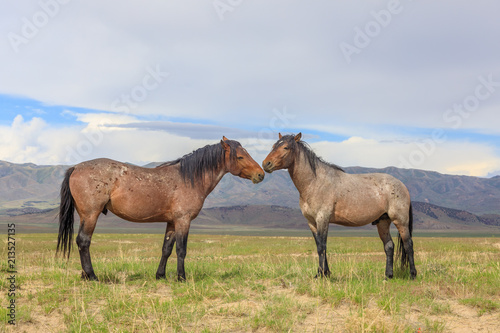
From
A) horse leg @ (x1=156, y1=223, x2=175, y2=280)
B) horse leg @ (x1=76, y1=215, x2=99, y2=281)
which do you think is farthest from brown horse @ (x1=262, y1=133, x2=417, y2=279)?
horse leg @ (x1=76, y1=215, x2=99, y2=281)

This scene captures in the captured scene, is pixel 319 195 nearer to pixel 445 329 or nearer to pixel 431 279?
pixel 431 279

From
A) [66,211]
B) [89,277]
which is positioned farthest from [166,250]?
[66,211]

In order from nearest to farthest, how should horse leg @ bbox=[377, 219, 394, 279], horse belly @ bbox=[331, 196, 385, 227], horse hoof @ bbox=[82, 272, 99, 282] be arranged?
horse hoof @ bbox=[82, 272, 99, 282] → horse belly @ bbox=[331, 196, 385, 227] → horse leg @ bbox=[377, 219, 394, 279]

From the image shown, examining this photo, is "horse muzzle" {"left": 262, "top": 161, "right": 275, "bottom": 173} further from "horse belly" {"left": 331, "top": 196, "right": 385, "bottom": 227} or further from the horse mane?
"horse belly" {"left": 331, "top": 196, "right": 385, "bottom": 227}

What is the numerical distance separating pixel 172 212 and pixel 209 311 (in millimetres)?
3440

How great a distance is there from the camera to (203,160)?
10.3 m

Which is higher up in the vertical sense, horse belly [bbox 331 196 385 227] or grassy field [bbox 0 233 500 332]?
horse belly [bbox 331 196 385 227]

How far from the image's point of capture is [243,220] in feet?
650

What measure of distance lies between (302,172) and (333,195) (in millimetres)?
946

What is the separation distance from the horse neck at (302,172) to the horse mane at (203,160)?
1.54 meters

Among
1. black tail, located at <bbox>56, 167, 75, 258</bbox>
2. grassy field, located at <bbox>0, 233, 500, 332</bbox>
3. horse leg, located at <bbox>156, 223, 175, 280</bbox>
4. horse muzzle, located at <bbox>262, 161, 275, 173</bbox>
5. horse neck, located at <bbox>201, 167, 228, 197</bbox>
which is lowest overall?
grassy field, located at <bbox>0, 233, 500, 332</bbox>

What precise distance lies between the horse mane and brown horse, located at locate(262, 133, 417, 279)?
3.99ft

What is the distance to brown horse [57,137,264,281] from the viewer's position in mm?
9273

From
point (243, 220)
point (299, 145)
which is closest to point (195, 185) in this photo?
point (299, 145)
